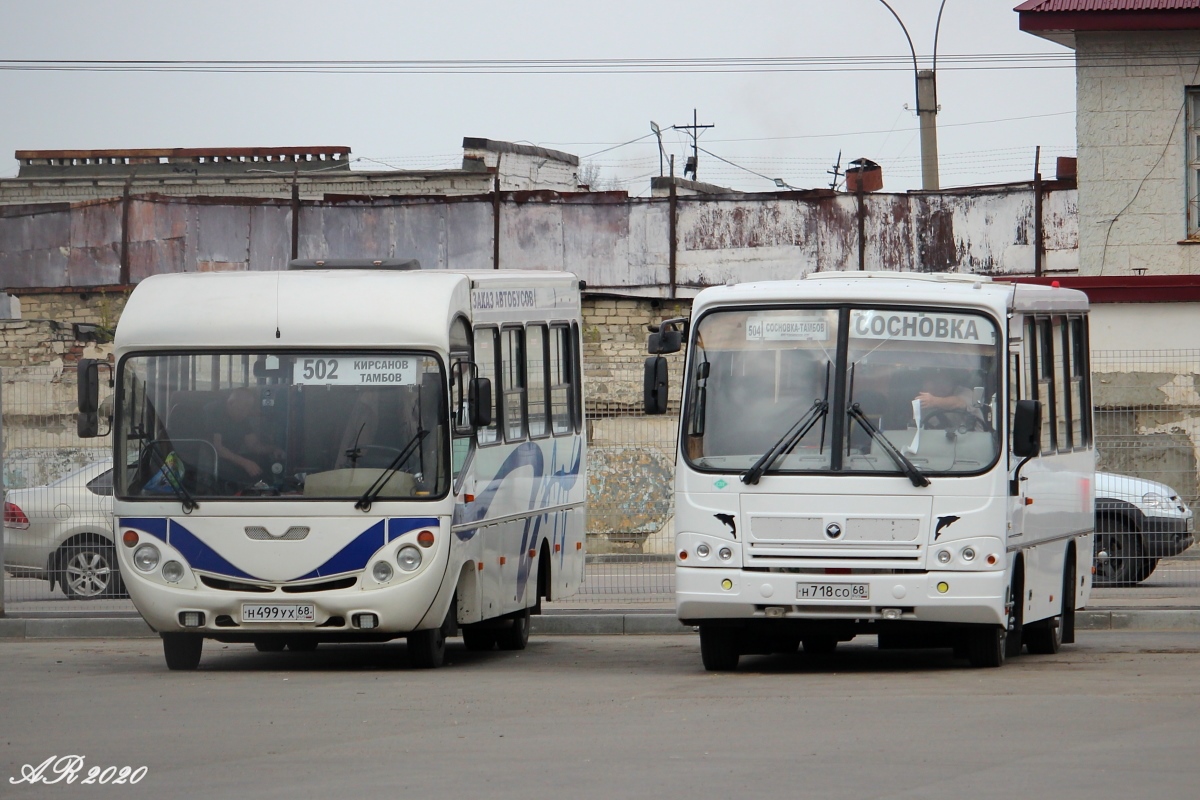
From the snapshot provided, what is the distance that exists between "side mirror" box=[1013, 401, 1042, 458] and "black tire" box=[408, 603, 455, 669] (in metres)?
4.17

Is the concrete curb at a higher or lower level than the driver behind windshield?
lower

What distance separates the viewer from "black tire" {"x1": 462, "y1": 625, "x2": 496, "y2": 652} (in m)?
15.8

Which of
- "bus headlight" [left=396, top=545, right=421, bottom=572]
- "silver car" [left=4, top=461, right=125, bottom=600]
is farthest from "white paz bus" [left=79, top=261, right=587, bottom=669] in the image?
"silver car" [left=4, top=461, right=125, bottom=600]

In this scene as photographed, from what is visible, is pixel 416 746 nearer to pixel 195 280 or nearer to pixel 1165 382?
pixel 195 280

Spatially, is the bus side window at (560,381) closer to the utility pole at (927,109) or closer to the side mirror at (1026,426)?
the side mirror at (1026,426)

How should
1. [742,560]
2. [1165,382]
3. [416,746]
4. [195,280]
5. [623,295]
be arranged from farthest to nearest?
[623,295] < [1165,382] < [195,280] < [742,560] < [416,746]

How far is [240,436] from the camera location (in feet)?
43.8

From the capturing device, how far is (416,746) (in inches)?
370

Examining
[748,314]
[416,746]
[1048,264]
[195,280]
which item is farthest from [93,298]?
[416,746]

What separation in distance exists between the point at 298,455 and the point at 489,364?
2.01 metres

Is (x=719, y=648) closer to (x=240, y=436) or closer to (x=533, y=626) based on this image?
(x=240, y=436)

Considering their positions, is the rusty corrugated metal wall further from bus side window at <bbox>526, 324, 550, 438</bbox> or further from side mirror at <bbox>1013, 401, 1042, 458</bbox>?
side mirror at <bbox>1013, 401, 1042, 458</bbox>

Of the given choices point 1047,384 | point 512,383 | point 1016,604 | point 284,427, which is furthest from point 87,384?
point 1047,384

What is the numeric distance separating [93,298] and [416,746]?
23.0m
